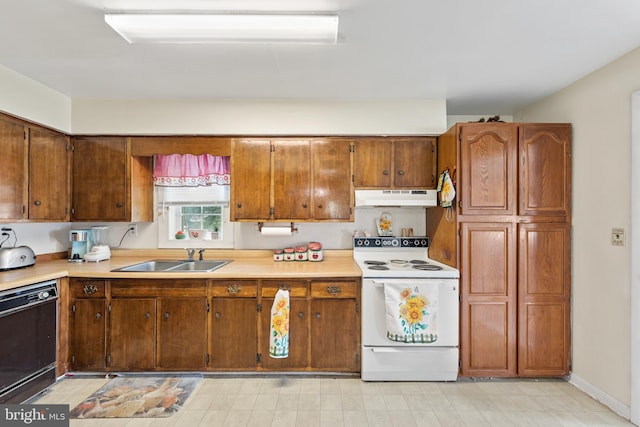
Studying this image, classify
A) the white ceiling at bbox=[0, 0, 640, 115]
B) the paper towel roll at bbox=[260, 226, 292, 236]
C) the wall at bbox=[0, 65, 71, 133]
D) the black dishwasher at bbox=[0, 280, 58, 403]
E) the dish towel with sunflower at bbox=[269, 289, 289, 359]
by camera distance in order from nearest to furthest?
the white ceiling at bbox=[0, 0, 640, 115], the black dishwasher at bbox=[0, 280, 58, 403], the wall at bbox=[0, 65, 71, 133], the dish towel with sunflower at bbox=[269, 289, 289, 359], the paper towel roll at bbox=[260, 226, 292, 236]

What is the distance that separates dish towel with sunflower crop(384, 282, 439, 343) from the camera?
259 centimetres

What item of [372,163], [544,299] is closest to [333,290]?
[372,163]

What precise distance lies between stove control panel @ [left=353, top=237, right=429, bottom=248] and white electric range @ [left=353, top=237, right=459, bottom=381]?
69cm

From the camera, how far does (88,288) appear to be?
107 inches

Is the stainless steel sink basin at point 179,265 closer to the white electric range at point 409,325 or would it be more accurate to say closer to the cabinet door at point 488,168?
the white electric range at point 409,325

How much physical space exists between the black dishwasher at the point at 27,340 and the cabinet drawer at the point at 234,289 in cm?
123

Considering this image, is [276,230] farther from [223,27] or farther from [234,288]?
[223,27]

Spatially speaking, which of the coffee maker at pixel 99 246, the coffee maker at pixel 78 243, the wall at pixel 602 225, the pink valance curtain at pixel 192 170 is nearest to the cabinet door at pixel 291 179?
the pink valance curtain at pixel 192 170

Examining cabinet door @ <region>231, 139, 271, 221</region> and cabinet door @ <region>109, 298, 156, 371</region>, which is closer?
cabinet door @ <region>109, 298, 156, 371</region>

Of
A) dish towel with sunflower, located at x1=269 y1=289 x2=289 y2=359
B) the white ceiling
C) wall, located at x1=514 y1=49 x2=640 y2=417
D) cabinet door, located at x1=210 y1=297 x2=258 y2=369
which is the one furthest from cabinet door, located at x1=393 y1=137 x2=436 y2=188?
cabinet door, located at x1=210 y1=297 x2=258 y2=369

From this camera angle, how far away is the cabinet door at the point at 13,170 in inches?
98.6

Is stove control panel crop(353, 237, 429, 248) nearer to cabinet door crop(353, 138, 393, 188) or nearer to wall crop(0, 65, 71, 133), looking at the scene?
cabinet door crop(353, 138, 393, 188)

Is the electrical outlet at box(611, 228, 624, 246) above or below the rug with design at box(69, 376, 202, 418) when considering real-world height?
above

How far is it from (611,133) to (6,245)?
4947 millimetres
